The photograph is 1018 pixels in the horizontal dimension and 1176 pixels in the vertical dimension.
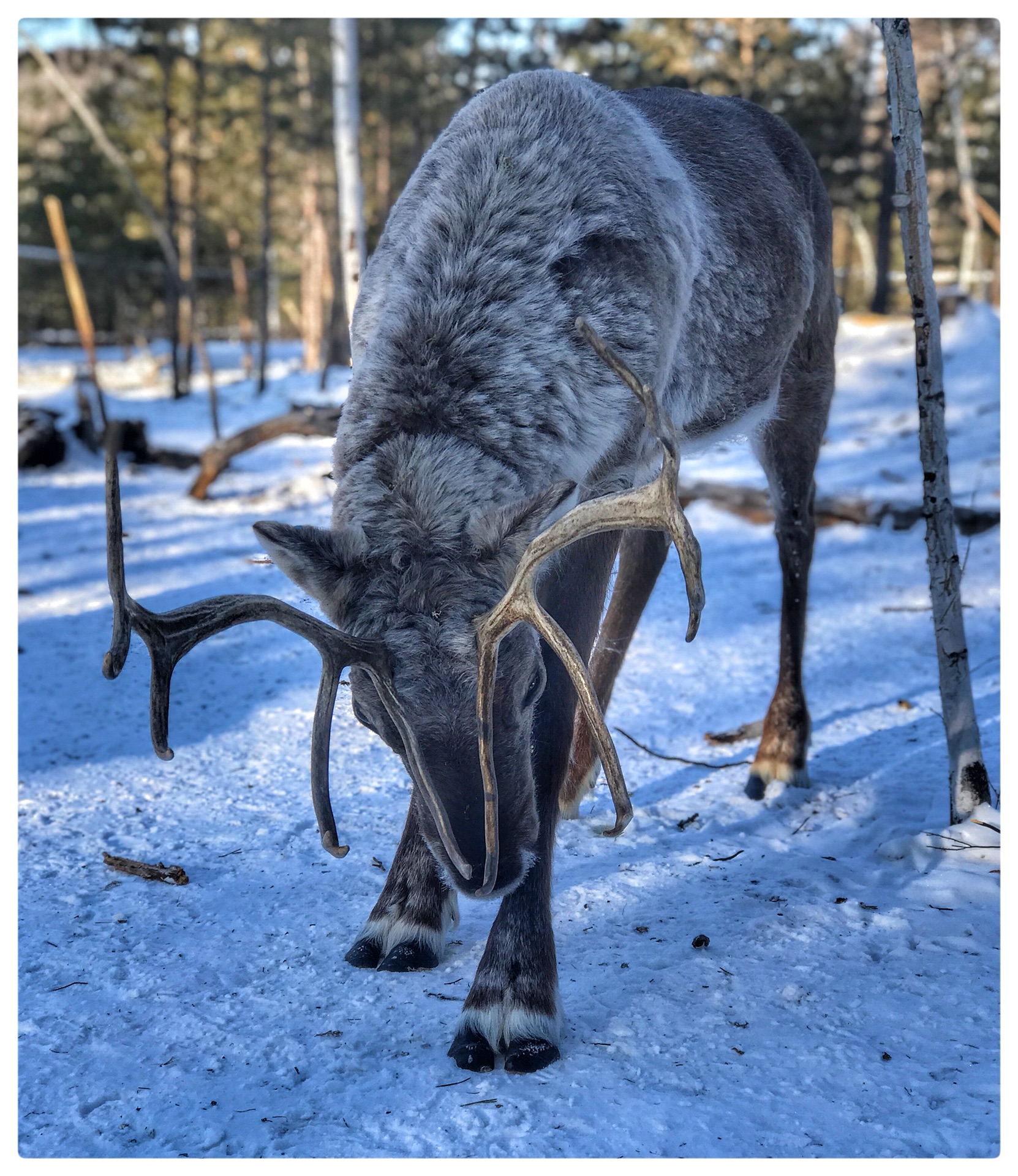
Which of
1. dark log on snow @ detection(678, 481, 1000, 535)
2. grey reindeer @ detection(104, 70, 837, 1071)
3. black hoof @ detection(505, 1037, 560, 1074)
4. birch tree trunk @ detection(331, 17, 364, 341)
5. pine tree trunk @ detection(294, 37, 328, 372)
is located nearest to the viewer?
grey reindeer @ detection(104, 70, 837, 1071)

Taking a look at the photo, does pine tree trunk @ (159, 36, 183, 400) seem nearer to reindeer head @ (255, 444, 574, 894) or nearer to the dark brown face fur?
reindeer head @ (255, 444, 574, 894)

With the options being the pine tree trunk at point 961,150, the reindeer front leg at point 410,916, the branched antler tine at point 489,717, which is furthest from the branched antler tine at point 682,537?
the pine tree trunk at point 961,150

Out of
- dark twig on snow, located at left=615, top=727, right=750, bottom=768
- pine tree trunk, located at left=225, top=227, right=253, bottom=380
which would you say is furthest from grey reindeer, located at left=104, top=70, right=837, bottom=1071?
pine tree trunk, located at left=225, top=227, right=253, bottom=380

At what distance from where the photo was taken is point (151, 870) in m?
3.55

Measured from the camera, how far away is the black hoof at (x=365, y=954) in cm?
308

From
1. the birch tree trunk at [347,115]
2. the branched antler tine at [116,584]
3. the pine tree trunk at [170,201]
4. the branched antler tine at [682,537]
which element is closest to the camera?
the branched antler tine at [682,537]

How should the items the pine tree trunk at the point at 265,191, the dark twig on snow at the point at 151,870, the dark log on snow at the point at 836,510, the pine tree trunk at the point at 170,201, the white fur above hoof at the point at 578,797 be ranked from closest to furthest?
the dark twig on snow at the point at 151,870, the white fur above hoof at the point at 578,797, the dark log on snow at the point at 836,510, the pine tree trunk at the point at 170,201, the pine tree trunk at the point at 265,191

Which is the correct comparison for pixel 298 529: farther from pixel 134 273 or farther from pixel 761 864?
pixel 134 273

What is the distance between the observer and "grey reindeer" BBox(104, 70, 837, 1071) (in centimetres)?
235

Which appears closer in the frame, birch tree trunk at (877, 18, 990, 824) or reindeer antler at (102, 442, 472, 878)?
reindeer antler at (102, 442, 472, 878)

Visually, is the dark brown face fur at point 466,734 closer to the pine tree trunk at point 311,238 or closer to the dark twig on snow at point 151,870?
the dark twig on snow at point 151,870

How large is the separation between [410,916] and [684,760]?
6.08ft

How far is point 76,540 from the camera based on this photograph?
8.70m

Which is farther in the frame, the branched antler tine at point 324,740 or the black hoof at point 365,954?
the black hoof at point 365,954
